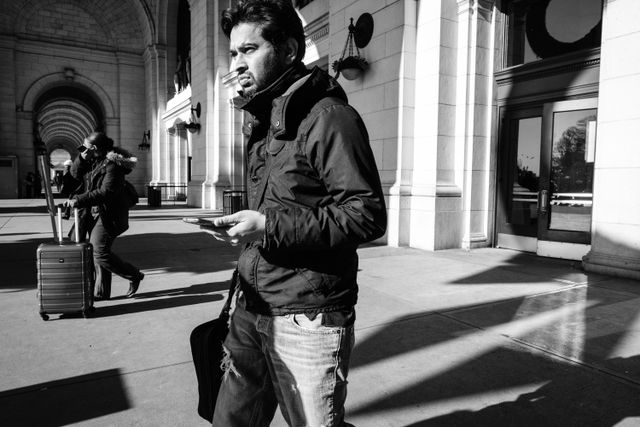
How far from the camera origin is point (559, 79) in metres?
7.73

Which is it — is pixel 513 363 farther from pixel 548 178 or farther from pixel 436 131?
pixel 436 131

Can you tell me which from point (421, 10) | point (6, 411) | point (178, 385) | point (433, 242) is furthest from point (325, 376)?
point (421, 10)

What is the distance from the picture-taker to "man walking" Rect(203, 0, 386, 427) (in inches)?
56.9

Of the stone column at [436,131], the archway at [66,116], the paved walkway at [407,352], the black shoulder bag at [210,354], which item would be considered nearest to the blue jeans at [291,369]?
the black shoulder bag at [210,354]

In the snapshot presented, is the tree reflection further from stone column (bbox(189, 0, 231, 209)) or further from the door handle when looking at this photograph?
stone column (bbox(189, 0, 231, 209))

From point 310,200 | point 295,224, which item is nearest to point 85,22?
point 310,200

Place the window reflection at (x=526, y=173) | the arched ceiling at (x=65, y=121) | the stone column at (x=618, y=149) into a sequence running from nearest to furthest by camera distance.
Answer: the stone column at (x=618, y=149), the window reflection at (x=526, y=173), the arched ceiling at (x=65, y=121)

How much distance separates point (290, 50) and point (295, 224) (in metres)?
0.70

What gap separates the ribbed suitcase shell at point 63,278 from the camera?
14.4 ft

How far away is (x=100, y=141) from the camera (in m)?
5.25

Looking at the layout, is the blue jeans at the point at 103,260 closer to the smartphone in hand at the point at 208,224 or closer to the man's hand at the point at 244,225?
the smartphone in hand at the point at 208,224

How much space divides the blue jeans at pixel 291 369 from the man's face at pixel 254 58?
2.86 ft

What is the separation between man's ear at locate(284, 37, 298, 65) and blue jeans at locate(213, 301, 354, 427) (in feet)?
3.08

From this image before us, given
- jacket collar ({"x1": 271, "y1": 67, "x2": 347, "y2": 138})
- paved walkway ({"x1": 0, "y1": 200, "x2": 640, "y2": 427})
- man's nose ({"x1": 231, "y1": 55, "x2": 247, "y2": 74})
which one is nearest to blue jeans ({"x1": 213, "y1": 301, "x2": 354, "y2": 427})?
jacket collar ({"x1": 271, "y1": 67, "x2": 347, "y2": 138})
